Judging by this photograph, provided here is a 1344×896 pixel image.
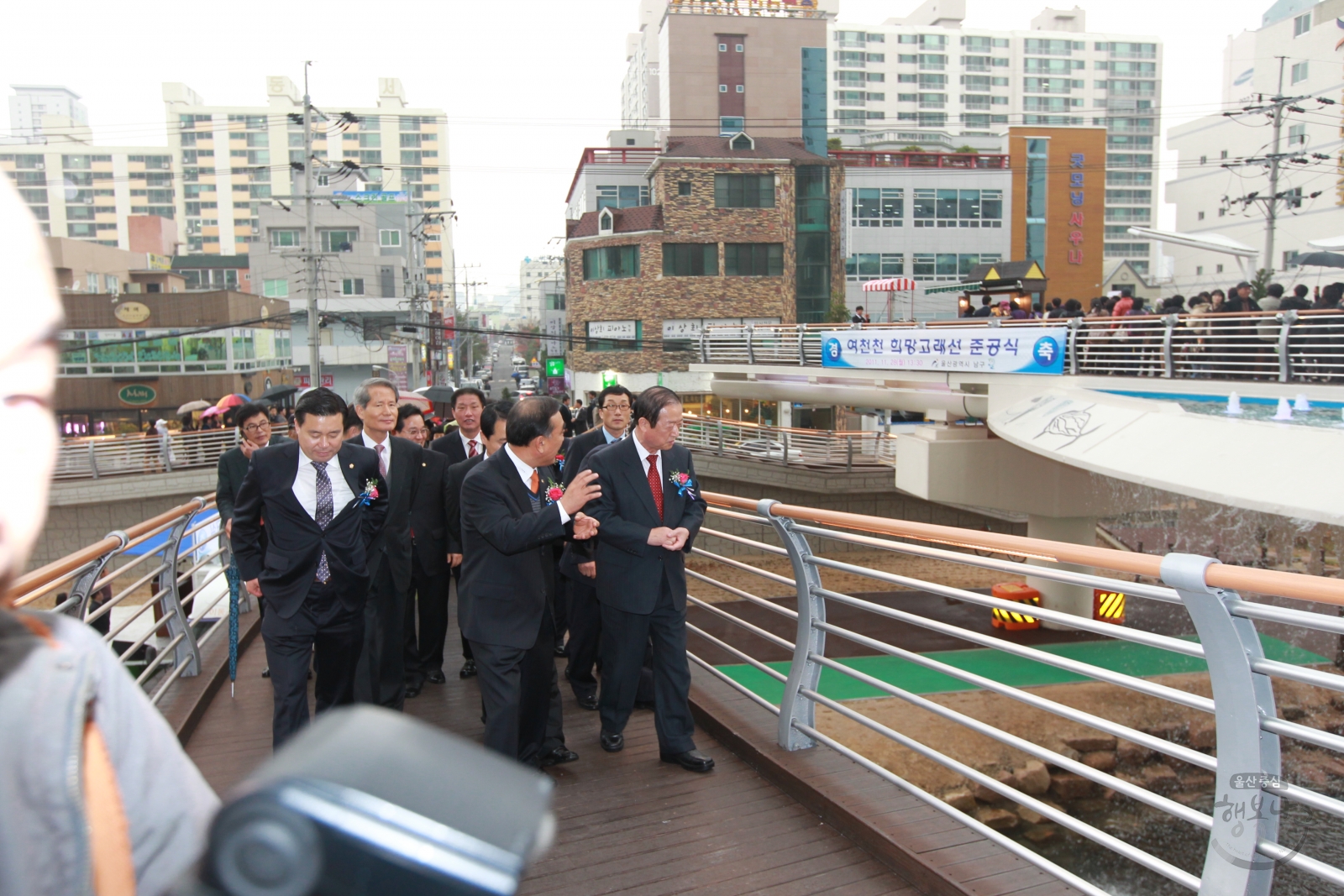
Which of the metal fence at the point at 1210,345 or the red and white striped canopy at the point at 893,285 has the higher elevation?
the red and white striped canopy at the point at 893,285

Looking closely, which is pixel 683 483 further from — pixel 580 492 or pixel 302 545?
pixel 302 545

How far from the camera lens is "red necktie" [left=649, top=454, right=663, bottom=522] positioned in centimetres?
455

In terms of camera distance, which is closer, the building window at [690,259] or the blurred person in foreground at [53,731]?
the blurred person in foreground at [53,731]

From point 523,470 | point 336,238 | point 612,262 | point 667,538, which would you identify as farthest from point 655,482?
point 336,238

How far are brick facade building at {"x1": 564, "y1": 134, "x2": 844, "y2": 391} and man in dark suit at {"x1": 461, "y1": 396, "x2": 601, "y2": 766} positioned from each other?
3385 cm

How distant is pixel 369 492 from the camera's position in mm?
4531

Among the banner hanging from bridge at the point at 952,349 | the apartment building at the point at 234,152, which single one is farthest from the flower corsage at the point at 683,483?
the apartment building at the point at 234,152

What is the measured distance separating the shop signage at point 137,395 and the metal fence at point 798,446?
932 inches

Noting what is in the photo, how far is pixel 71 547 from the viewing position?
23438mm

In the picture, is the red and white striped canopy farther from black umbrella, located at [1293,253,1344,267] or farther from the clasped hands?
the clasped hands

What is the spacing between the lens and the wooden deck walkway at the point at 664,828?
10.9ft

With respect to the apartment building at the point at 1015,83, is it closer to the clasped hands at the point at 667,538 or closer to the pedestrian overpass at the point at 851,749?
the pedestrian overpass at the point at 851,749

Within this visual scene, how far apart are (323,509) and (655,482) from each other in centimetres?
154

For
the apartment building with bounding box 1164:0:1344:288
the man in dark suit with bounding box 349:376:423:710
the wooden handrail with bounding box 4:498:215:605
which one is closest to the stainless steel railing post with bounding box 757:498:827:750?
the man in dark suit with bounding box 349:376:423:710
